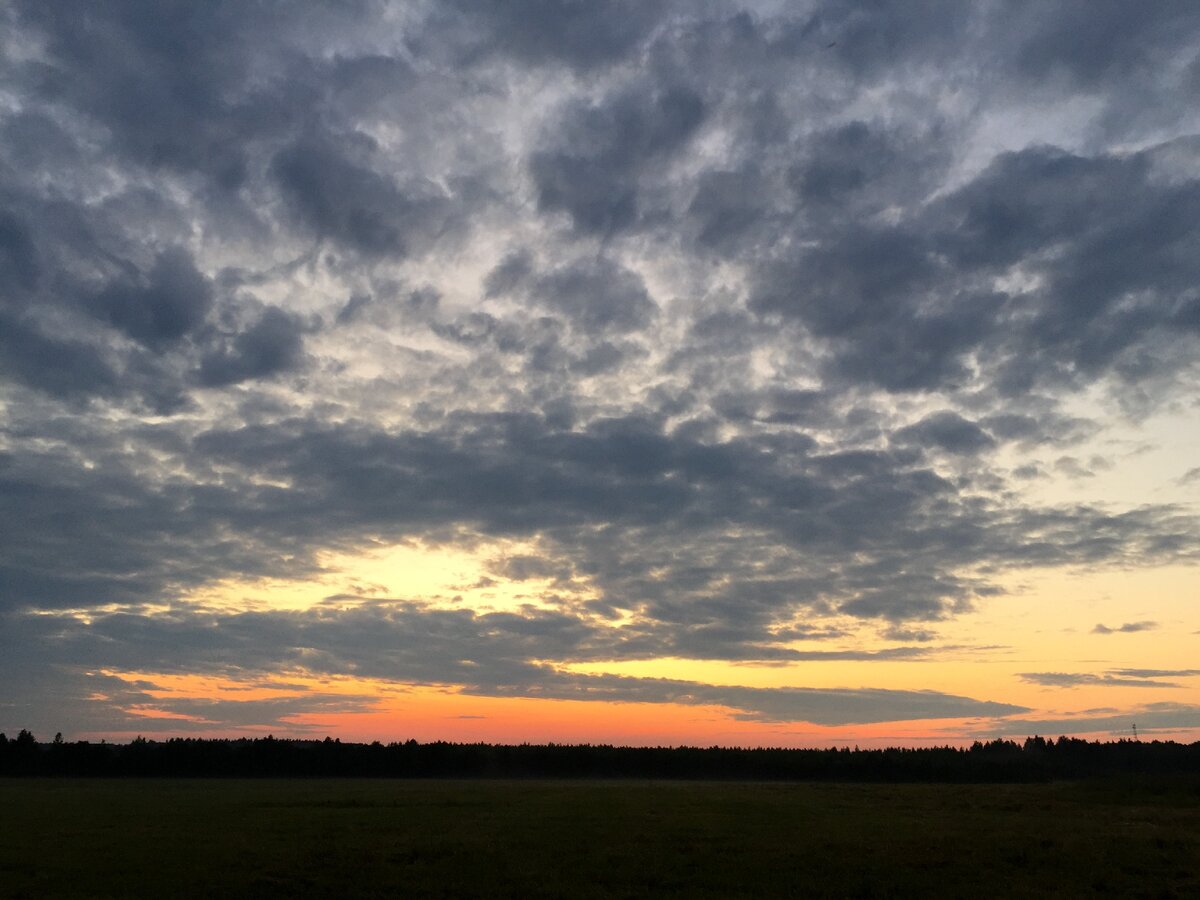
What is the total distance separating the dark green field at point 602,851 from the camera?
28.8 meters

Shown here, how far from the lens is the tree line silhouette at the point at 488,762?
153 m

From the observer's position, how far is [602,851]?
36.3 m

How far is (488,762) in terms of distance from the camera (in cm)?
16712

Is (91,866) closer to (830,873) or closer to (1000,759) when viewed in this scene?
(830,873)

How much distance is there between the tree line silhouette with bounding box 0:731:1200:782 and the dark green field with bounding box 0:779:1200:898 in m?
99.5

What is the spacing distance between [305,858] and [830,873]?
763 inches

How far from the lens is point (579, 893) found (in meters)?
27.5

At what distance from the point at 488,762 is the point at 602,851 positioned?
455 ft

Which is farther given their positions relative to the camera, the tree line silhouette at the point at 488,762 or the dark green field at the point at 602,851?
the tree line silhouette at the point at 488,762

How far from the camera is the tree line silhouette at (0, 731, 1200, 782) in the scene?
152875 mm

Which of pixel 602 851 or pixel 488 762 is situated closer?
pixel 602 851

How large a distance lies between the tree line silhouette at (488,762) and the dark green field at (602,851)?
327ft

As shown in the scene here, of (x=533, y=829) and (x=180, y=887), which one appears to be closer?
(x=180, y=887)

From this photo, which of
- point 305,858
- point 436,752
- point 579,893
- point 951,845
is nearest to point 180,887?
point 305,858
